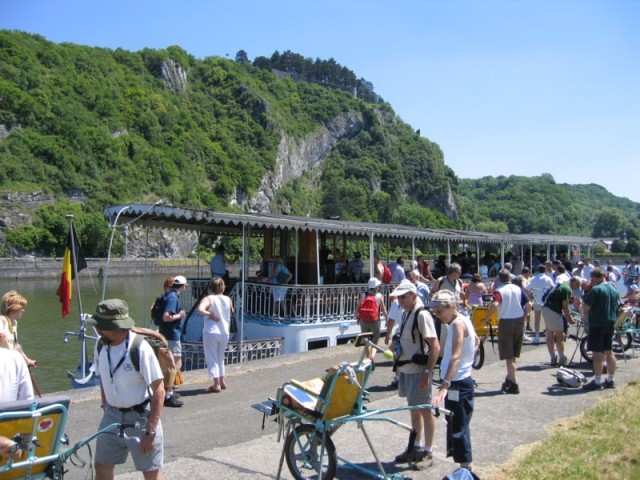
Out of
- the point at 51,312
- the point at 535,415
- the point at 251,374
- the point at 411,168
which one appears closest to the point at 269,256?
the point at 251,374

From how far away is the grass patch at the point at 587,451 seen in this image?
5.52 m

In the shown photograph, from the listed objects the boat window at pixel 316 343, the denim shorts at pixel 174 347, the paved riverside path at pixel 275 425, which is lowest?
the boat window at pixel 316 343

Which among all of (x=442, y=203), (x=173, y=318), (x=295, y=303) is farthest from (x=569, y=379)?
(x=442, y=203)

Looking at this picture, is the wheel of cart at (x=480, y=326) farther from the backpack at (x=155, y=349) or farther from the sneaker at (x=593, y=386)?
the backpack at (x=155, y=349)

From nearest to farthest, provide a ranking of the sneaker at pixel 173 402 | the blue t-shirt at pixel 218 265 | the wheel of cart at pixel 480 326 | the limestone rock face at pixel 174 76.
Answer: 1. the sneaker at pixel 173 402
2. the wheel of cart at pixel 480 326
3. the blue t-shirt at pixel 218 265
4. the limestone rock face at pixel 174 76

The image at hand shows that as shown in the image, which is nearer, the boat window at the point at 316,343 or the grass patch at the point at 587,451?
the grass patch at the point at 587,451

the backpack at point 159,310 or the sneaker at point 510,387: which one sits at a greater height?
the backpack at point 159,310

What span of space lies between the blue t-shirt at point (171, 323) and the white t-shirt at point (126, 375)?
4.67m

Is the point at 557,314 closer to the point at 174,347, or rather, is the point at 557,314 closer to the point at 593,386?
the point at 593,386

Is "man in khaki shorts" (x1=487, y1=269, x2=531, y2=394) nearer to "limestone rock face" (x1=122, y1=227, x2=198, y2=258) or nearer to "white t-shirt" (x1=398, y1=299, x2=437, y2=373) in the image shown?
"white t-shirt" (x1=398, y1=299, x2=437, y2=373)

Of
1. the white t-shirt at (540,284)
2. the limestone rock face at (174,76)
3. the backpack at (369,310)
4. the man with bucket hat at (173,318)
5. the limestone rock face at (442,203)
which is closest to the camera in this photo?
the man with bucket hat at (173,318)

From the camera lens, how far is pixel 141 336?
14.1 ft

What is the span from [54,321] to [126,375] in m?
26.6

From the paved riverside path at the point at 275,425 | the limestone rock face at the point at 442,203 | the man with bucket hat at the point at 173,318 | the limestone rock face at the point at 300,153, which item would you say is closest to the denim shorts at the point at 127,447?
the paved riverside path at the point at 275,425
